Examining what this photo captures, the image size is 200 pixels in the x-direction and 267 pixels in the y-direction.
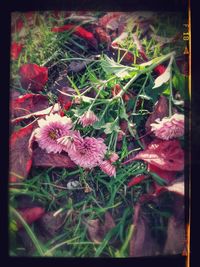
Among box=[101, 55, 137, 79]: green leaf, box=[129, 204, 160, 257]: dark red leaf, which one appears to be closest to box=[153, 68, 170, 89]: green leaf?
box=[101, 55, 137, 79]: green leaf

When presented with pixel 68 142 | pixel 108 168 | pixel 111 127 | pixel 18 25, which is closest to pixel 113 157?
pixel 108 168

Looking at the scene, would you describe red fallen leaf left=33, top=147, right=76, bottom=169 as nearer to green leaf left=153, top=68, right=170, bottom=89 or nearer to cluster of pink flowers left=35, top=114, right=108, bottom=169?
cluster of pink flowers left=35, top=114, right=108, bottom=169

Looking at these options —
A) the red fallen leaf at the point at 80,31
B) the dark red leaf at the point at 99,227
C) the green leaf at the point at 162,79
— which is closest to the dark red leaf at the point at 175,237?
the dark red leaf at the point at 99,227

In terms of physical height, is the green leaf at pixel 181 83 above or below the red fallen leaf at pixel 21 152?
above

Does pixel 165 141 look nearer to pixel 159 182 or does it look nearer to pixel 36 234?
pixel 159 182

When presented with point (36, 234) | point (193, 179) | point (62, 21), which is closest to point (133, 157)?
point (193, 179)

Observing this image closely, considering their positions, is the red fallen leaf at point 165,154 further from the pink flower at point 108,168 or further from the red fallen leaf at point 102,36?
the red fallen leaf at point 102,36

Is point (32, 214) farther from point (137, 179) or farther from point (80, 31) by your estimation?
point (80, 31)
